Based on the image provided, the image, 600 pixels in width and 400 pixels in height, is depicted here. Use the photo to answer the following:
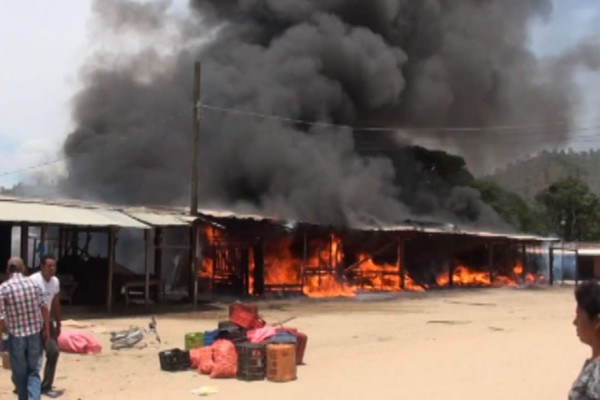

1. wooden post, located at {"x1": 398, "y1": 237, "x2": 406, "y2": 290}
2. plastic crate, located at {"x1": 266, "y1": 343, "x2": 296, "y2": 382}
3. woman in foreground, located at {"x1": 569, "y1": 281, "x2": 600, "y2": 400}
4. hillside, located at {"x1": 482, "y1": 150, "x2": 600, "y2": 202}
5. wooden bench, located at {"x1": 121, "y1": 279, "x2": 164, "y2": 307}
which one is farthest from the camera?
hillside, located at {"x1": 482, "y1": 150, "x2": 600, "y2": 202}

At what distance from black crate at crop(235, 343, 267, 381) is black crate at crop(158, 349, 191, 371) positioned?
36.6 inches

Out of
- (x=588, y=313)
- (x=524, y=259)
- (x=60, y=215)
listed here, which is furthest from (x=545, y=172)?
(x=588, y=313)

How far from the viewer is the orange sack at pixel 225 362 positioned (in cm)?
870

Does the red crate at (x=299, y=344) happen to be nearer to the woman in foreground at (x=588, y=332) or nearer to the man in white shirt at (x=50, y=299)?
the man in white shirt at (x=50, y=299)

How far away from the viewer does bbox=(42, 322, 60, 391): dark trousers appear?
7.11 metres

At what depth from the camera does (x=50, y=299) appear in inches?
279

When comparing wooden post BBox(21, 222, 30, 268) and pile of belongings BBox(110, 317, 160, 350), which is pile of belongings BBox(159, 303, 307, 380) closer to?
pile of belongings BBox(110, 317, 160, 350)

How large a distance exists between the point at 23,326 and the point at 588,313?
466cm

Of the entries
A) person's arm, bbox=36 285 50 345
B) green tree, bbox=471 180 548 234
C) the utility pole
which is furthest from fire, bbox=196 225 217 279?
green tree, bbox=471 180 548 234

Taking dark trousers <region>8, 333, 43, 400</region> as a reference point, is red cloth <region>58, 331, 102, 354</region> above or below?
below

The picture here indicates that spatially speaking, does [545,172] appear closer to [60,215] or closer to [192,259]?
[192,259]

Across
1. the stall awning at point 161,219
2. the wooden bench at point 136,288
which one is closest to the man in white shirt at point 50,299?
the stall awning at point 161,219

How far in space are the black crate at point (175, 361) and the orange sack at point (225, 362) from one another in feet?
1.92

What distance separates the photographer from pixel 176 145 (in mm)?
34875
